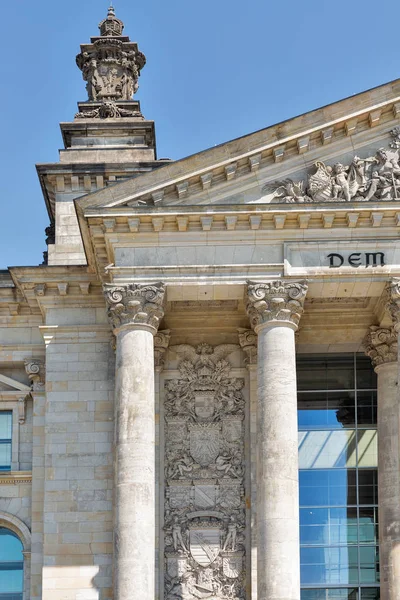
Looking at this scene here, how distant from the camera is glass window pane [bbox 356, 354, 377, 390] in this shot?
4631 centimetres

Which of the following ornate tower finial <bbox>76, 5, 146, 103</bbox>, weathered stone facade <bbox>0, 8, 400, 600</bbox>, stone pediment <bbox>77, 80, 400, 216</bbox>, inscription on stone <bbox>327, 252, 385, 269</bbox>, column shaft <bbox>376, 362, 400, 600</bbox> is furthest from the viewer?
ornate tower finial <bbox>76, 5, 146, 103</bbox>

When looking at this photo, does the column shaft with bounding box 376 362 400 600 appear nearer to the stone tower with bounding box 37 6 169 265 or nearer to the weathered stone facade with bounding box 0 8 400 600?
the weathered stone facade with bounding box 0 8 400 600

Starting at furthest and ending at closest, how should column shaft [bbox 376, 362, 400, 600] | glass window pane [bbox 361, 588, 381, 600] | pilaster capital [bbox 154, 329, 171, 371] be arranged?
glass window pane [bbox 361, 588, 381, 600] < pilaster capital [bbox 154, 329, 171, 371] < column shaft [bbox 376, 362, 400, 600]

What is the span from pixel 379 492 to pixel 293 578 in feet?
18.9

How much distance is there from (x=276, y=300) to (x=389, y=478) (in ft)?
20.9

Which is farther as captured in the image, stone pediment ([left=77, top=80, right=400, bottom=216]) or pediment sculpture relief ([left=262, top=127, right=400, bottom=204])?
pediment sculpture relief ([left=262, top=127, right=400, bottom=204])

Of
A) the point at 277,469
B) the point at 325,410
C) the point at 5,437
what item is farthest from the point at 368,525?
the point at 5,437

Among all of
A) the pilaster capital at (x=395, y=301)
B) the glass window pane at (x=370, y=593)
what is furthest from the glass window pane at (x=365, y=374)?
the glass window pane at (x=370, y=593)

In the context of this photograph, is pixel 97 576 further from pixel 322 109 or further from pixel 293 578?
pixel 322 109

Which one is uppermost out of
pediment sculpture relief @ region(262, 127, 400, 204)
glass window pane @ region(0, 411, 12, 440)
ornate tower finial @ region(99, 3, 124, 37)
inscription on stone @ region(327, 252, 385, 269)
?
ornate tower finial @ region(99, 3, 124, 37)

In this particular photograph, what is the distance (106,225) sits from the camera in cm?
4138

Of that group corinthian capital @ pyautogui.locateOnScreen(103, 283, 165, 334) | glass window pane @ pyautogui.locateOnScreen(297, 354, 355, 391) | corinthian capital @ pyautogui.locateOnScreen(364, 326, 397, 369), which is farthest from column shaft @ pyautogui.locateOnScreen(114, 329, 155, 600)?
corinthian capital @ pyautogui.locateOnScreen(364, 326, 397, 369)

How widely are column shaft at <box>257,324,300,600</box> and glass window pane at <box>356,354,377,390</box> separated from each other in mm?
5774

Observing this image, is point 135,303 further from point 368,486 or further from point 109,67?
point 109,67
